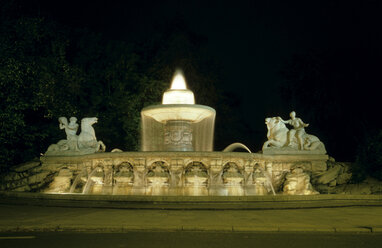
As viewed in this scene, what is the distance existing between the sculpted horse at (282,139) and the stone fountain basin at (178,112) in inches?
96.4

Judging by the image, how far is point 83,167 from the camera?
1410 cm

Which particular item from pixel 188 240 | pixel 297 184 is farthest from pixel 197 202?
pixel 297 184

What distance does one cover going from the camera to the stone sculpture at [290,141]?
47.5 feet

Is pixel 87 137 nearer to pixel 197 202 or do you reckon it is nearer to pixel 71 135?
pixel 71 135

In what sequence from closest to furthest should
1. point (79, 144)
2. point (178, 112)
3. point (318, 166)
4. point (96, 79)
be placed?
point (318, 166)
point (178, 112)
point (79, 144)
point (96, 79)

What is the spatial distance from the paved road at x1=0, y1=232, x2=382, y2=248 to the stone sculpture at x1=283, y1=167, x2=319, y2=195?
6.32 metres

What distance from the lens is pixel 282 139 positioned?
14938 mm

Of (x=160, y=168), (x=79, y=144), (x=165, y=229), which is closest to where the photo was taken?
(x=165, y=229)

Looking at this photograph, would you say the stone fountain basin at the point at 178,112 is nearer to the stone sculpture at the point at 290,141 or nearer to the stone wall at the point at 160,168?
the stone sculpture at the point at 290,141

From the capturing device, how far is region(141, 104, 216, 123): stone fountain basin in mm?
14836

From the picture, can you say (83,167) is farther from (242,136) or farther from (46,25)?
(242,136)

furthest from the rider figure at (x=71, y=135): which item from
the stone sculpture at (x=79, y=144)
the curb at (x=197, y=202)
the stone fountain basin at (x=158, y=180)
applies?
the curb at (x=197, y=202)

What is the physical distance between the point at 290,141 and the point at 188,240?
9.43 meters

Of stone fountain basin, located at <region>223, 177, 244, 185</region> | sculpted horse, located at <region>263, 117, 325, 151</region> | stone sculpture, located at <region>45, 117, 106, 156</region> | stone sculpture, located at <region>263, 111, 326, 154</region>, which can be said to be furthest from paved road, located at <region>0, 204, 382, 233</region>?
stone sculpture, located at <region>45, 117, 106, 156</region>
